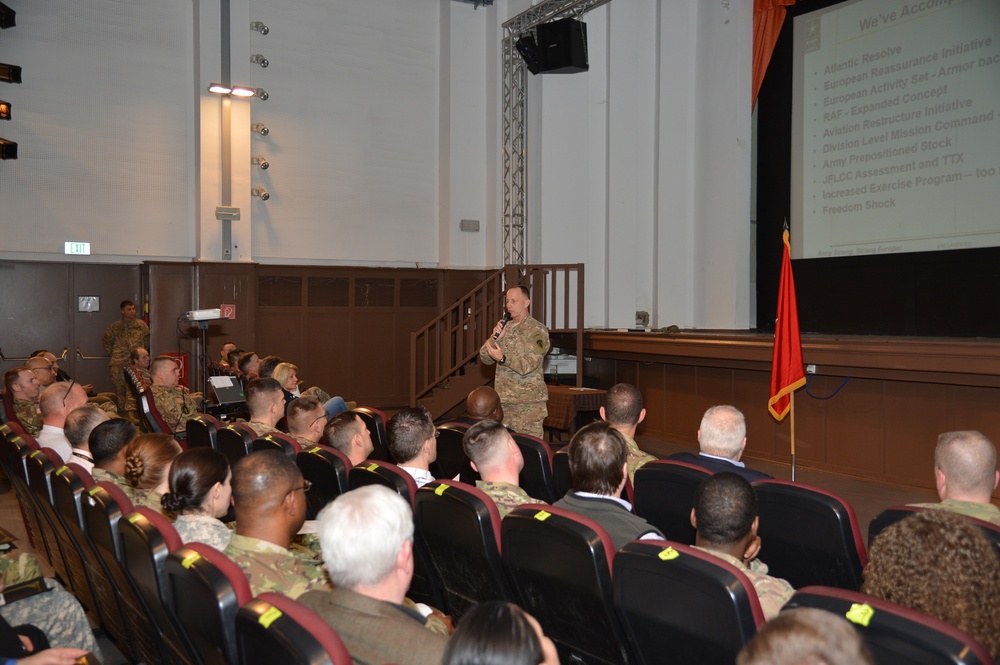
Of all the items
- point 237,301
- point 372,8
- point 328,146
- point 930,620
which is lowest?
point 930,620

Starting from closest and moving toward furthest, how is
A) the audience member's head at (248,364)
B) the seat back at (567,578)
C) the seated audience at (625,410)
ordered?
the seat back at (567,578)
the seated audience at (625,410)
the audience member's head at (248,364)

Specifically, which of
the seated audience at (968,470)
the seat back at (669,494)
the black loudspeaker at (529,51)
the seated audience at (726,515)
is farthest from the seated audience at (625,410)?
the black loudspeaker at (529,51)

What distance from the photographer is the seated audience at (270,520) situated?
216cm

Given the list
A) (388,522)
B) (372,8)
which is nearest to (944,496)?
(388,522)

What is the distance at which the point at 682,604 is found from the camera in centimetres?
183

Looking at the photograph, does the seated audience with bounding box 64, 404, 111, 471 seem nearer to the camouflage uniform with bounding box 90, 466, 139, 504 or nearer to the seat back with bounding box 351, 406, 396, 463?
the camouflage uniform with bounding box 90, 466, 139, 504

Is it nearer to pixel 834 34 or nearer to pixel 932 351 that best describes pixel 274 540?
pixel 932 351

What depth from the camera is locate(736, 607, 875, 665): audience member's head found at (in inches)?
44.2

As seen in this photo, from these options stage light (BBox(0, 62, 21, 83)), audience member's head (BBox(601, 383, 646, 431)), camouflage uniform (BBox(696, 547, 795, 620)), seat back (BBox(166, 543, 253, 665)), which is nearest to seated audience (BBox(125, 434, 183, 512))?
seat back (BBox(166, 543, 253, 665))

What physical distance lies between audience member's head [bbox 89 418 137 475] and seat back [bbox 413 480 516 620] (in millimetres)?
1417

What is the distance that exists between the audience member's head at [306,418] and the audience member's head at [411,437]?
1022mm

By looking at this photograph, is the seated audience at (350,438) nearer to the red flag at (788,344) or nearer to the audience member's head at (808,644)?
the audience member's head at (808,644)

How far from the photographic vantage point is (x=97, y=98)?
9.79m

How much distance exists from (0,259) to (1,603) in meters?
8.61
